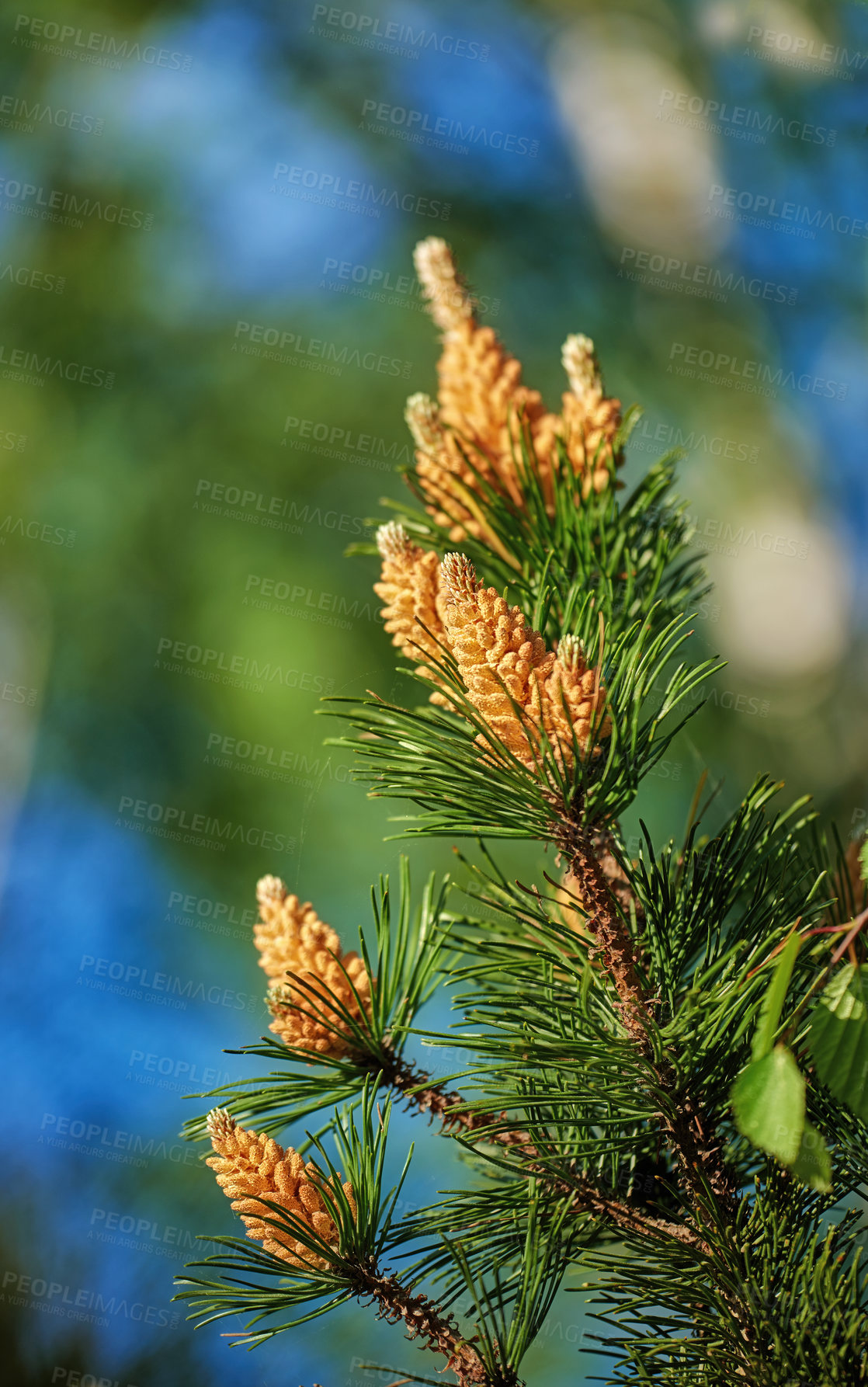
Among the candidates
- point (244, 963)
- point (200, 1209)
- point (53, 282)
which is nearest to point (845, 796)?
point (244, 963)

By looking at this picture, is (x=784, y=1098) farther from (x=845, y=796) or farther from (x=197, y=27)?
(x=197, y=27)

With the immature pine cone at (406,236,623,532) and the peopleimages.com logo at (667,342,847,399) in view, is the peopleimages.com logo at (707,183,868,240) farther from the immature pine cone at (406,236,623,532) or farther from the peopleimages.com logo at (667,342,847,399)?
the immature pine cone at (406,236,623,532)

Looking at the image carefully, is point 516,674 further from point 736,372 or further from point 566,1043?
point 736,372

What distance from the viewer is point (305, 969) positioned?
0.34 metres

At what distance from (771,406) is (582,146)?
434mm

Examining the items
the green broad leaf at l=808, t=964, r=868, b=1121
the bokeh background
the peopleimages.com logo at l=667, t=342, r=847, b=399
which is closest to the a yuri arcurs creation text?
the green broad leaf at l=808, t=964, r=868, b=1121

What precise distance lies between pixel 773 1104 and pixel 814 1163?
0.03m

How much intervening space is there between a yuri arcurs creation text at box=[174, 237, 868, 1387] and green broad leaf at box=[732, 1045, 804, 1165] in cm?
2

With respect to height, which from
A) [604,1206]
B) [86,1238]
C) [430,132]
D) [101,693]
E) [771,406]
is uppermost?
[430,132]

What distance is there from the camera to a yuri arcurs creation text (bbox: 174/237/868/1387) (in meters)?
0.26

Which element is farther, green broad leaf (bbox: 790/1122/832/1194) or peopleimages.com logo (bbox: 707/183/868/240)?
peopleimages.com logo (bbox: 707/183/868/240)

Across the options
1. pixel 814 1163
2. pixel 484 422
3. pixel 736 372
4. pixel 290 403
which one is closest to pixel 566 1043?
pixel 814 1163

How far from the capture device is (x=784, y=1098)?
0.20 metres

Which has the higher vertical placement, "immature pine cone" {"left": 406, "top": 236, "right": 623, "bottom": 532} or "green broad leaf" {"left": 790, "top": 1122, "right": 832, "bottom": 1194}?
"immature pine cone" {"left": 406, "top": 236, "right": 623, "bottom": 532}
